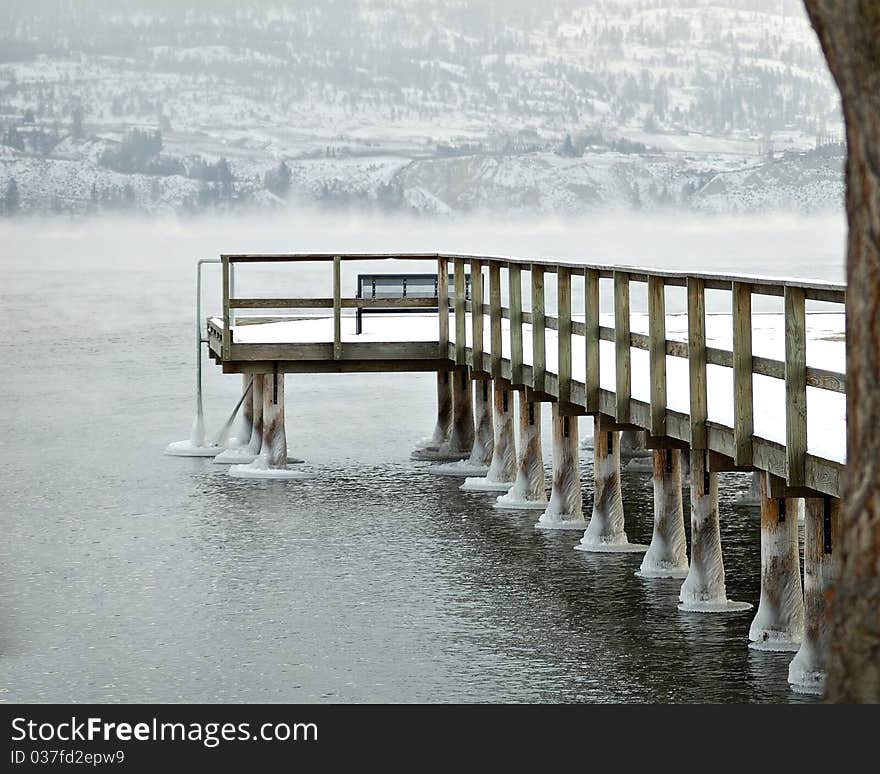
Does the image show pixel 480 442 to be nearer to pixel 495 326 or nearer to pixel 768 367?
pixel 495 326

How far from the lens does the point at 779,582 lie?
9773mm

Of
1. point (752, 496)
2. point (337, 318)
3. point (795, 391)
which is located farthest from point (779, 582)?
point (337, 318)

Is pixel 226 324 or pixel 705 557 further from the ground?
pixel 226 324

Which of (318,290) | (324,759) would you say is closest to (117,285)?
(318,290)

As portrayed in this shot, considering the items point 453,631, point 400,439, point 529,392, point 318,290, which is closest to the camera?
point 453,631

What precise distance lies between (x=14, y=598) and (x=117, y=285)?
9421 cm

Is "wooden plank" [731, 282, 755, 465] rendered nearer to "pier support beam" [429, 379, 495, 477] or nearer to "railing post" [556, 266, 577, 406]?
"railing post" [556, 266, 577, 406]

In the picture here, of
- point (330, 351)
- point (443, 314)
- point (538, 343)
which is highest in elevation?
point (443, 314)

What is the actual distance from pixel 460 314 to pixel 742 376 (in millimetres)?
7608

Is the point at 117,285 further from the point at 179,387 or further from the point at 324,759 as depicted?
the point at 324,759

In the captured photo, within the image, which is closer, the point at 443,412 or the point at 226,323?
the point at 226,323

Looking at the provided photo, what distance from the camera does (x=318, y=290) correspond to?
100312mm

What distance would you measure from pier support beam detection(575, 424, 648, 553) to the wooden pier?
0.01 meters

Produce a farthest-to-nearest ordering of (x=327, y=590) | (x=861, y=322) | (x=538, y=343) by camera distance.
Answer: (x=538, y=343)
(x=327, y=590)
(x=861, y=322)
